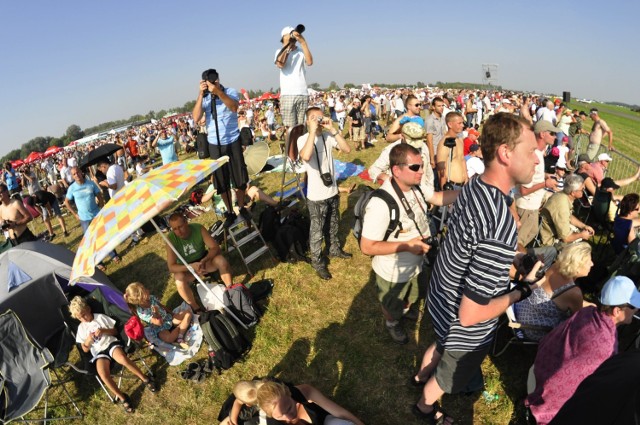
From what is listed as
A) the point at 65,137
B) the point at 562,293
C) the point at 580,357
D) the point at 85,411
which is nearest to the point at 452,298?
the point at 580,357

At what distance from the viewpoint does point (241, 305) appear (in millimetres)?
4539

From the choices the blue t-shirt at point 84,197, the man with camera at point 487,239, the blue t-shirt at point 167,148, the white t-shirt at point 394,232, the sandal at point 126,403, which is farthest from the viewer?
the blue t-shirt at point 167,148

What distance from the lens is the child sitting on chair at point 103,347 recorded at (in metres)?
3.94

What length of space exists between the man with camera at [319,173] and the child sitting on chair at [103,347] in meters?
2.85

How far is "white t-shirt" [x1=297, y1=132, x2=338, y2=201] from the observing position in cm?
461

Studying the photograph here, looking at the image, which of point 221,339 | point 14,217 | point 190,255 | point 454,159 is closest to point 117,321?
point 190,255

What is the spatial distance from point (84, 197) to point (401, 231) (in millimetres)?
7568

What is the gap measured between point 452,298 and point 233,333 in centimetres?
293

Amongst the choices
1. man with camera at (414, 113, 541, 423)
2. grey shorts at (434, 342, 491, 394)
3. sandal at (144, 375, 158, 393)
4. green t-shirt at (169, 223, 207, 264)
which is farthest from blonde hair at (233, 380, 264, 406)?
green t-shirt at (169, 223, 207, 264)

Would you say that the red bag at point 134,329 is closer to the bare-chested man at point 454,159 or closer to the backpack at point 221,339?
the backpack at point 221,339

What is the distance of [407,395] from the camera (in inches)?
132

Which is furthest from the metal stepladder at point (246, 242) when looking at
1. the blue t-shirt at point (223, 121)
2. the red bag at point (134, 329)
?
the red bag at point (134, 329)

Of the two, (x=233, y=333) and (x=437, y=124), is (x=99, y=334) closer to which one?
(x=233, y=333)

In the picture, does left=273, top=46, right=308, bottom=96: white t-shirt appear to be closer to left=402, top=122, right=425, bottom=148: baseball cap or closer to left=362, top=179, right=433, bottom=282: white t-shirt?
left=402, top=122, right=425, bottom=148: baseball cap
